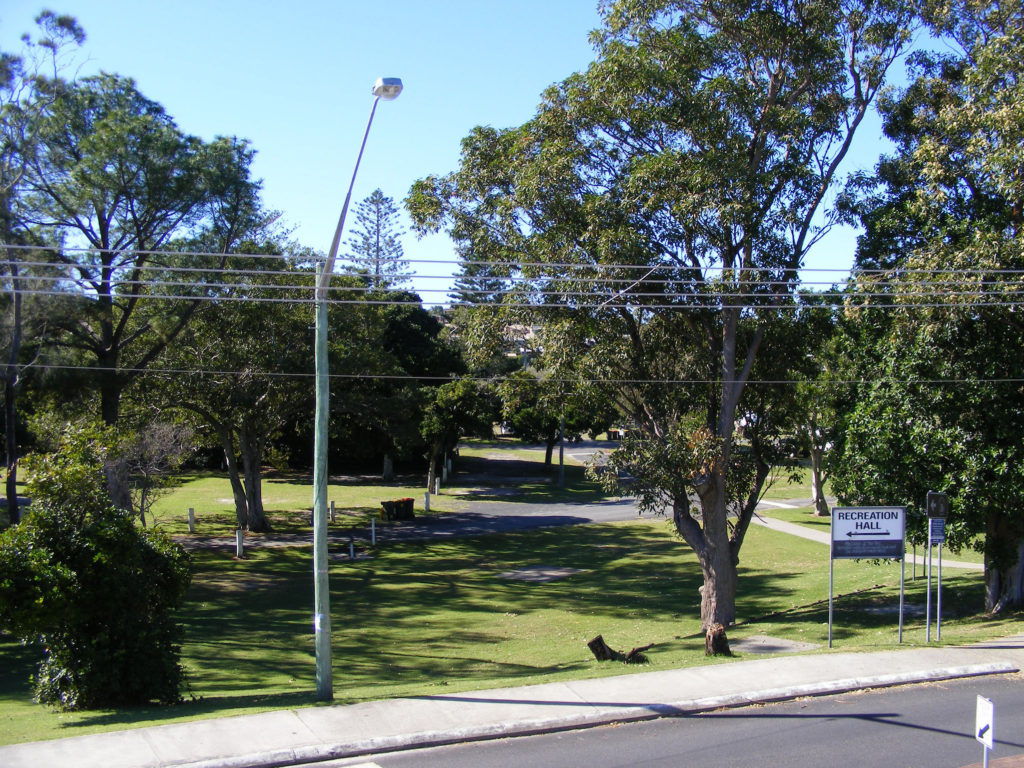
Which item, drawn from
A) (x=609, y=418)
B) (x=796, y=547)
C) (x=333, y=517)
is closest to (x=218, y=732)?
(x=609, y=418)

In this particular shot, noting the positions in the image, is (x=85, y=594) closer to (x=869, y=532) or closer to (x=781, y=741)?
(x=781, y=741)

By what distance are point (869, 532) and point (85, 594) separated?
11150mm

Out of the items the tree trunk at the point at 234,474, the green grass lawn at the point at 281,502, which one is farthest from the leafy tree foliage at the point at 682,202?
the green grass lawn at the point at 281,502

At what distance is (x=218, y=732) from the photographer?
8.56 metres

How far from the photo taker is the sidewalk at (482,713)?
7.98 metres

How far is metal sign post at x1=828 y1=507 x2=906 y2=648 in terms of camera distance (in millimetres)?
13320

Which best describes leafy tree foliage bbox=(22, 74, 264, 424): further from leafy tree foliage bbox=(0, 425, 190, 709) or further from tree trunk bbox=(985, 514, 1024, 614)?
tree trunk bbox=(985, 514, 1024, 614)

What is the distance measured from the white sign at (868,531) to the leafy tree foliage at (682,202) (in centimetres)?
309

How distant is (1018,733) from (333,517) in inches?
1193

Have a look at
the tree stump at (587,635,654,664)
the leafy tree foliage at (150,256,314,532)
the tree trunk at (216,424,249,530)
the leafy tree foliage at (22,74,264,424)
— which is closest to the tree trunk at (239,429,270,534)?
the leafy tree foliage at (150,256,314,532)

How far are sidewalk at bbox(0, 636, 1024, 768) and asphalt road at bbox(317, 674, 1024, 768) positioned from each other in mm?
215

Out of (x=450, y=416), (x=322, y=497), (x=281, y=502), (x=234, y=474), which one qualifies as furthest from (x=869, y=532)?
(x=281, y=502)

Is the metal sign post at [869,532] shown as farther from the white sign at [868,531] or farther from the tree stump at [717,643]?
the tree stump at [717,643]

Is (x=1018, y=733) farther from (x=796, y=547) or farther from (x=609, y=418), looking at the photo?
(x=796, y=547)
